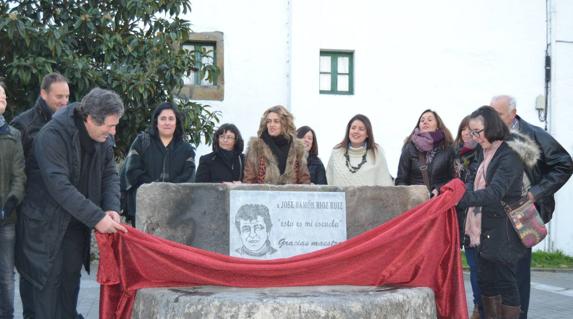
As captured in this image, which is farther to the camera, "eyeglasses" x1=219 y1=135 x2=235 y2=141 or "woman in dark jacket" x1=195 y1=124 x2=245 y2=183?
"eyeglasses" x1=219 y1=135 x2=235 y2=141

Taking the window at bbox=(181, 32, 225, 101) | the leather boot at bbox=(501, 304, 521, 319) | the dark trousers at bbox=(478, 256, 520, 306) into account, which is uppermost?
the window at bbox=(181, 32, 225, 101)

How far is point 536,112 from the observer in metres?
13.6

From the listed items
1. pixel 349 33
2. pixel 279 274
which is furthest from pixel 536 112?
pixel 279 274

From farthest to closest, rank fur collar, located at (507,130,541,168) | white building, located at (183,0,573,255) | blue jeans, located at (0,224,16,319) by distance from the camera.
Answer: white building, located at (183,0,573,255), fur collar, located at (507,130,541,168), blue jeans, located at (0,224,16,319)

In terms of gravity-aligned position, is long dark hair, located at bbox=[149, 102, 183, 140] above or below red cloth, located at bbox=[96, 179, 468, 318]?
above

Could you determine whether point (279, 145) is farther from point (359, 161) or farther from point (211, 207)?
point (211, 207)

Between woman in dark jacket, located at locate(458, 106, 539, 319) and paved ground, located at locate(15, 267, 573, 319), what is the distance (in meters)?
2.35

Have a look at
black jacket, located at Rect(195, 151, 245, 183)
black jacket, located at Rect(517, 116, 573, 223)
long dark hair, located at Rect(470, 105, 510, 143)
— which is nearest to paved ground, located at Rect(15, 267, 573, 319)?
black jacket, located at Rect(195, 151, 245, 183)

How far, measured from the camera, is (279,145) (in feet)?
21.0

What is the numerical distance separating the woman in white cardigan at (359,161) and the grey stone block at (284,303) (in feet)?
6.82

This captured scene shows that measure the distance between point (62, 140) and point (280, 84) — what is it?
26.7ft

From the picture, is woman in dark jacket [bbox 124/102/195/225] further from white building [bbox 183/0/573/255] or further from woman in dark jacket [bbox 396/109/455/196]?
white building [bbox 183/0/573/255]

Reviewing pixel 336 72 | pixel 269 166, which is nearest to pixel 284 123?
pixel 269 166

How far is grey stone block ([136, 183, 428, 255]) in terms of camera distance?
5066mm
